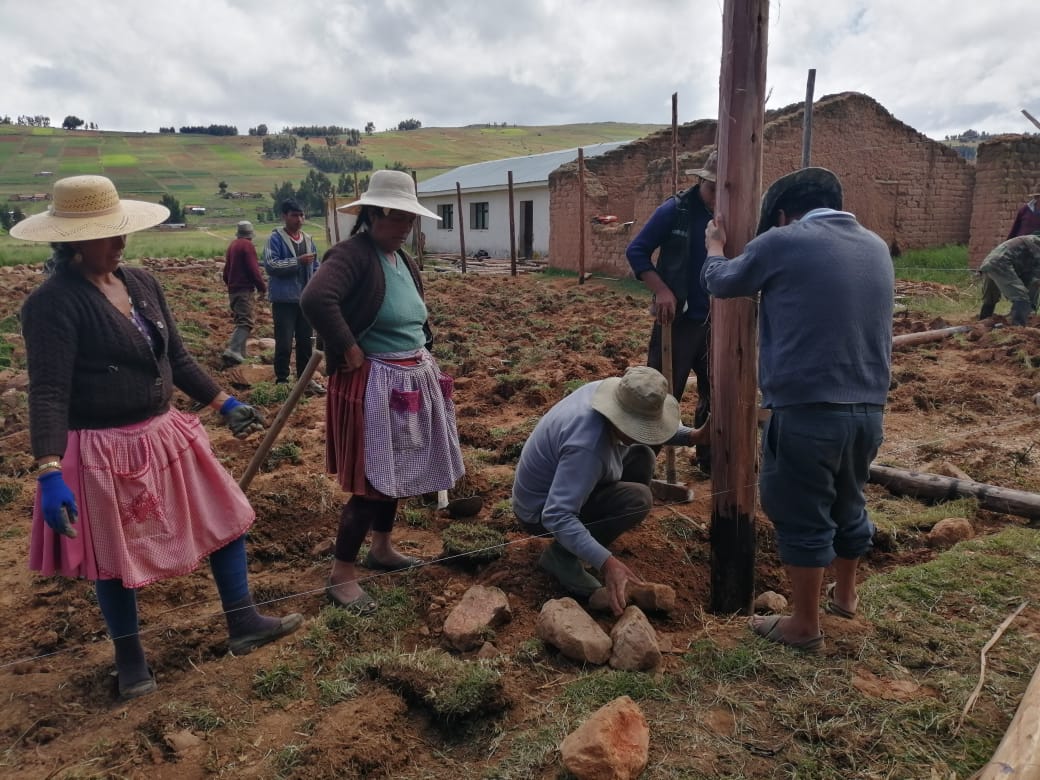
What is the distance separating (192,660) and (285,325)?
472 centimetres

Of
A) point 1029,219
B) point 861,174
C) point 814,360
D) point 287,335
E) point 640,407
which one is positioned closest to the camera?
point 814,360

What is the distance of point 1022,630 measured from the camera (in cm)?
284

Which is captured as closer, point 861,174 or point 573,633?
point 573,633

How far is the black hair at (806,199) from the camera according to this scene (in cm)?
266

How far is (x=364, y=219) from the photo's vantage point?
3275 mm

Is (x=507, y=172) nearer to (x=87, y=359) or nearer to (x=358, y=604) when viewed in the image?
(x=358, y=604)

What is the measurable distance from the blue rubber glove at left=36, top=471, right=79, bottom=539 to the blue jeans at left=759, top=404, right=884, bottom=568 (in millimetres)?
2336

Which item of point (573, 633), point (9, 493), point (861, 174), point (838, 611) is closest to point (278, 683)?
point (573, 633)

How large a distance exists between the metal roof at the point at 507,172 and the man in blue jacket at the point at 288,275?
18.7 metres

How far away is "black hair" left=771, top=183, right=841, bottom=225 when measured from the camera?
2.66 metres

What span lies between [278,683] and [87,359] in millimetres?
1320

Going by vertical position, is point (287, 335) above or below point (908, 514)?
above

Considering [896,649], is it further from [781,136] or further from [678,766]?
[781,136]

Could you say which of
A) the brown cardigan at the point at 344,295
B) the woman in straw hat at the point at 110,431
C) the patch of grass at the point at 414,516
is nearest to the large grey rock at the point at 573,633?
the woman in straw hat at the point at 110,431
